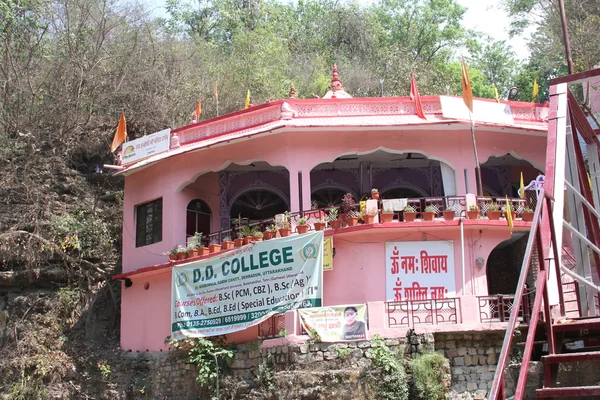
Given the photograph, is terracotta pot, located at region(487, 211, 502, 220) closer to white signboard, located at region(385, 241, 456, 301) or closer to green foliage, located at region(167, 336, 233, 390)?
white signboard, located at region(385, 241, 456, 301)

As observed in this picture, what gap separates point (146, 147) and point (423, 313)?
8842 mm

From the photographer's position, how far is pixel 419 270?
15914mm

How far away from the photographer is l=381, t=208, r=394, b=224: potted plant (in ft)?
52.0

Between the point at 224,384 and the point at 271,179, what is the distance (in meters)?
6.84

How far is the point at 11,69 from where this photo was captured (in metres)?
22.5

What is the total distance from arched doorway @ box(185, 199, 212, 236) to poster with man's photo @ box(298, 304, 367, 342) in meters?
5.87

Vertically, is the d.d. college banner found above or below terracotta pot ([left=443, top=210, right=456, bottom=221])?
below

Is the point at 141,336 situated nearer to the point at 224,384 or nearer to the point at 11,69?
the point at 224,384

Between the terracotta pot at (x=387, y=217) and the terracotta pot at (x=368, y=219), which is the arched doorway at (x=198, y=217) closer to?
the terracotta pot at (x=368, y=219)

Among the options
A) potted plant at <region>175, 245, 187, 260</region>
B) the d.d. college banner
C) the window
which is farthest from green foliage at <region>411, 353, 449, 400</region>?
the window

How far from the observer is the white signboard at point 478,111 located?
17.1 m

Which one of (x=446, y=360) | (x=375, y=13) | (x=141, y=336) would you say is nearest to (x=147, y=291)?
(x=141, y=336)

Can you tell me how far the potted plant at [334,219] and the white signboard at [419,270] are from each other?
117 centimetres

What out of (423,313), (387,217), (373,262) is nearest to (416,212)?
(387,217)
